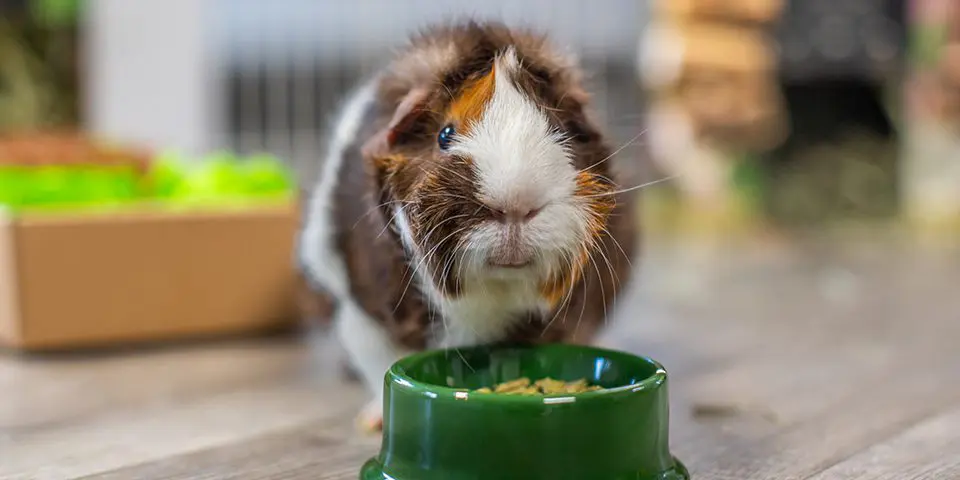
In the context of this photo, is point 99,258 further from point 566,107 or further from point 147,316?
point 566,107

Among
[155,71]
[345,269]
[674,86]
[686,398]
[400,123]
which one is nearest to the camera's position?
[400,123]

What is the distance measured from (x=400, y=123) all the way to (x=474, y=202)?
17 centimetres

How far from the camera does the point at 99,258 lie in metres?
1.89

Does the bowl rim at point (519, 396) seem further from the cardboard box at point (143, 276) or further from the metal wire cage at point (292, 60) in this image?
the metal wire cage at point (292, 60)

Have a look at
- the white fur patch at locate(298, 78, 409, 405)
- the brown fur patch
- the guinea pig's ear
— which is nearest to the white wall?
the white fur patch at locate(298, 78, 409, 405)

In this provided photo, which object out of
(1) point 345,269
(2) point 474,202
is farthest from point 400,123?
(1) point 345,269

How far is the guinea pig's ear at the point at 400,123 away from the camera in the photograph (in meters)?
1.03

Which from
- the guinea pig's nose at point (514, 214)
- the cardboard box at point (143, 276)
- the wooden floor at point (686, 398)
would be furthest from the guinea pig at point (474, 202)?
the cardboard box at point (143, 276)

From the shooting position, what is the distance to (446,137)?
3.25 feet

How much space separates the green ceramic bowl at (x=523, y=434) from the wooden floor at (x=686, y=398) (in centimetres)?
16

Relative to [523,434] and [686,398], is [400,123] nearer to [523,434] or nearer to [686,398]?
[523,434]

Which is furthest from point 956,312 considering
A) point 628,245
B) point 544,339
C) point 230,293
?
point 230,293

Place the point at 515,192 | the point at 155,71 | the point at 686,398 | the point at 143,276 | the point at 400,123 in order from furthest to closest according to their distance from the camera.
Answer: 1. the point at 155,71
2. the point at 143,276
3. the point at 686,398
4. the point at 400,123
5. the point at 515,192

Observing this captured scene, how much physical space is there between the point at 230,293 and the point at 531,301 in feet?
3.78
